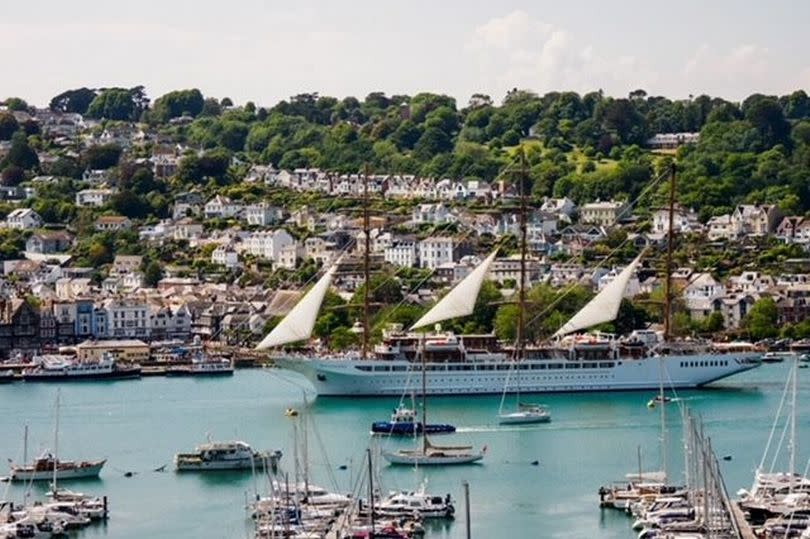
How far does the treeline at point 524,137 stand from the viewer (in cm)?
7144

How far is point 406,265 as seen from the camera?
201ft

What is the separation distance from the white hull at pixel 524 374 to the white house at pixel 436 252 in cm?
1908

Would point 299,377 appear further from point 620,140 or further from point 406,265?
point 620,140

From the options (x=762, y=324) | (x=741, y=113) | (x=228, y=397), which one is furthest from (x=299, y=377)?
(x=741, y=113)

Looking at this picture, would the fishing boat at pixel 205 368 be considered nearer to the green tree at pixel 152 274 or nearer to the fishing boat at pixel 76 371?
the fishing boat at pixel 76 371

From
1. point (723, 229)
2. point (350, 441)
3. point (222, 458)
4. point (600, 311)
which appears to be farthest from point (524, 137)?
point (222, 458)

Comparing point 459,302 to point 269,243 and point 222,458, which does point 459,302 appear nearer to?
point 222,458

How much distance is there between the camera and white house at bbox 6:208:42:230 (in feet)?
226

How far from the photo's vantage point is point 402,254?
6212 centimetres

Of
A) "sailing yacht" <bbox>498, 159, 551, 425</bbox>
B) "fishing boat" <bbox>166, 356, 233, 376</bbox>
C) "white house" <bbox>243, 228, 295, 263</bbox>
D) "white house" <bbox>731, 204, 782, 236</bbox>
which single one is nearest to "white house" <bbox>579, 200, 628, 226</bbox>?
"white house" <bbox>731, 204, 782, 236</bbox>

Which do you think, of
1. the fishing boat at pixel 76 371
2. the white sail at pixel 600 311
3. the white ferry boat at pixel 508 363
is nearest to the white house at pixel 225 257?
the fishing boat at pixel 76 371

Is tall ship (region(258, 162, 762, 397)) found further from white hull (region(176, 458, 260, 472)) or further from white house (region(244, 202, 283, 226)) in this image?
white house (region(244, 202, 283, 226))

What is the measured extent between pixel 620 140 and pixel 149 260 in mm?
21855

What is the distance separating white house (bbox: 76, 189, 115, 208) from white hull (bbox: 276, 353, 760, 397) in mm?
30400
